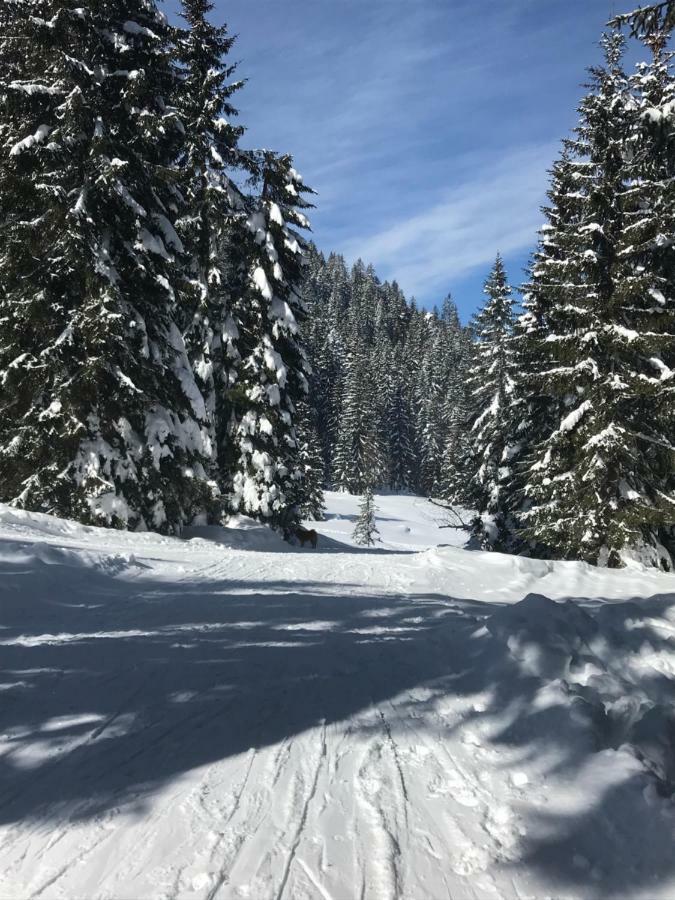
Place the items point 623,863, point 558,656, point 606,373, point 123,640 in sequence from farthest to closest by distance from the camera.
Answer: point 606,373 < point 123,640 < point 558,656 < point 623,863

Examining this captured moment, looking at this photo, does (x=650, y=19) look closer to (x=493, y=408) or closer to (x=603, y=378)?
(x=603, y=378)

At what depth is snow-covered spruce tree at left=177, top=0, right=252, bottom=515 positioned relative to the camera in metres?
19.3

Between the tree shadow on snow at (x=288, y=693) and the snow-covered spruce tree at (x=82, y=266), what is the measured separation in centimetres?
604

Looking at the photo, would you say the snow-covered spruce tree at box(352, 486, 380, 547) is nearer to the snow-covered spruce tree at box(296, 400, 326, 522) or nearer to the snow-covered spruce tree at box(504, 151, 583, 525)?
the snow-covered spruce tree at box(296, 400, 326, 522)

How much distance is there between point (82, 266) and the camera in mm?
12688

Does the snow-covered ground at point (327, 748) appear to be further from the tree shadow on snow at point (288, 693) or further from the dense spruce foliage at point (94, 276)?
the dense spruce foliage at point (94, 276)

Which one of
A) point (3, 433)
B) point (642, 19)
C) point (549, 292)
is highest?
point (642, 19)

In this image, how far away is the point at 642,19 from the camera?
26.8 ft

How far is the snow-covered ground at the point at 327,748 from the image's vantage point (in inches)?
96.7

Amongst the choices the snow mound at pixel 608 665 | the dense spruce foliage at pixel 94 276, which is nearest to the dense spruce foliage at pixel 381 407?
the dense spruce foliage at pixel 94 276

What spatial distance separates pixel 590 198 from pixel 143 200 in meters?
10.7

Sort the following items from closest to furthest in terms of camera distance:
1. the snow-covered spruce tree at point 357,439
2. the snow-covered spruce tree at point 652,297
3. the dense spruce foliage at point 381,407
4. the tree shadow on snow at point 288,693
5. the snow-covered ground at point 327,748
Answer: the snow-covered ground at point 327,748 < the tree shadow on snow at point 288,693 < the snow-covered spruce tree at point 652,297 < the snow-covered spruce tree at point 357,439 < the dense spruce foliage at point 381,407

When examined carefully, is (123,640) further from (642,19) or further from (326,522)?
(326,522)

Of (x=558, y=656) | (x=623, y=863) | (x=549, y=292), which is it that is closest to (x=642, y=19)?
(x=549, y=292)
